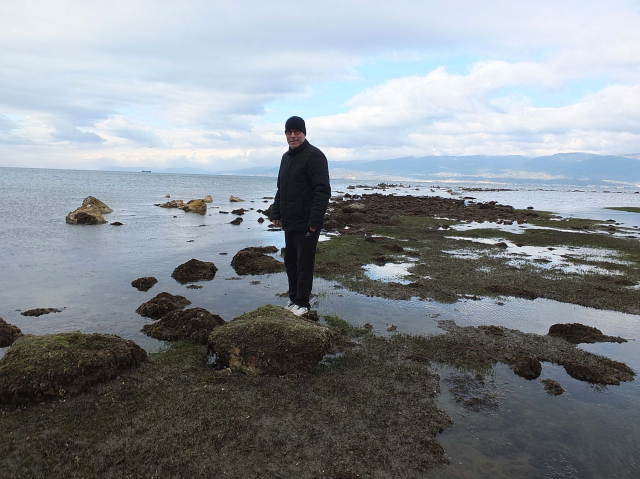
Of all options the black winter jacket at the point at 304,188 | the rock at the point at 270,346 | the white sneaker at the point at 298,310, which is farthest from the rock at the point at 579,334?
the black winter jacket at the point at 304,188

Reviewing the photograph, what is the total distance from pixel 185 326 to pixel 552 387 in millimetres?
5154

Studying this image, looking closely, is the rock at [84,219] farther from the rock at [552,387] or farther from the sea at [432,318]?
the rock at [552,387]

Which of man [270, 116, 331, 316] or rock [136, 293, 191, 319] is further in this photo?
rock [136, 293, 191, 319]

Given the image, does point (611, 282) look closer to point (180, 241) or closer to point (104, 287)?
point (104, 287)

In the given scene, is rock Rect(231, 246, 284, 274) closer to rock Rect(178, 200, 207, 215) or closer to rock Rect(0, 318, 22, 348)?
rock Rect(0, 318, 22, 348)

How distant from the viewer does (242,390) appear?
439cm

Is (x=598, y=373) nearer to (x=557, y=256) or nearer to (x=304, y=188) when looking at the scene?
(x=304, y=188)

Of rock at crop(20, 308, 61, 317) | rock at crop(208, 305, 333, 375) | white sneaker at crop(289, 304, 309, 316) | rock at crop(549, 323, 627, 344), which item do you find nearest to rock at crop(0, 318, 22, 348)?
rock at crop(20, 308, 61, 317)

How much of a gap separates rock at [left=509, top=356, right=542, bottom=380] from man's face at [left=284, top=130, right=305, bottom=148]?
15.7 feet

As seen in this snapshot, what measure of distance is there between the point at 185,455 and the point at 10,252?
1386 centimetres

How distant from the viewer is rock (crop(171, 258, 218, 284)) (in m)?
9.93

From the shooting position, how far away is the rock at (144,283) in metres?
8.97

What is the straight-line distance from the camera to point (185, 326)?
6062mm

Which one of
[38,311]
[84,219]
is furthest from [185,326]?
[84,219]
